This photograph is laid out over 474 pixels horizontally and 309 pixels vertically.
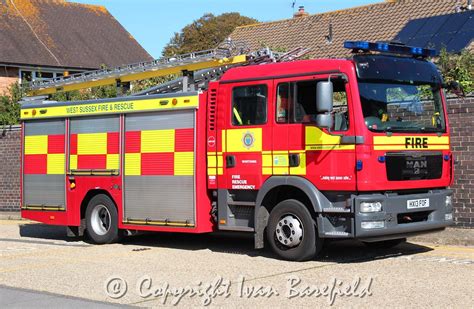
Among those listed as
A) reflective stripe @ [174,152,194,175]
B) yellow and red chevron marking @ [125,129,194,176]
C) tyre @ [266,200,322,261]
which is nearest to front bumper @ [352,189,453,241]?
tyre @ [266,200,322,261]

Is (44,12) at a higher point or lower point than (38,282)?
higher

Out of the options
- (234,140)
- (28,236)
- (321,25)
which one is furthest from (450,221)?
(321,25)

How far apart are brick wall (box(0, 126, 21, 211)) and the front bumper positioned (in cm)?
1387

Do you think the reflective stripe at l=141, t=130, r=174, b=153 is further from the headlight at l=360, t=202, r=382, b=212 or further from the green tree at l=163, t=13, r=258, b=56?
the green tree at l=163, t=13, r=258, b=56

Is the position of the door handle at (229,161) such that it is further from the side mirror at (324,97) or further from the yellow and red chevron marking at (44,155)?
the yellow and red chevron marking at (44,155)

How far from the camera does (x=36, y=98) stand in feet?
52.8

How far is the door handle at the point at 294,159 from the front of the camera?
1101 centimetres

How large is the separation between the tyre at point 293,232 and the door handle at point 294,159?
1.77 feet

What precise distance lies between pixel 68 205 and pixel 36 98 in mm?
2909

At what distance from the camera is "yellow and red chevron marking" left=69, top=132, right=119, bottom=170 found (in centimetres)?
1366

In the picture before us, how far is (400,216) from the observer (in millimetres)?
10789

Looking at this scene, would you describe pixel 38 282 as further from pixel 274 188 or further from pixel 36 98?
pixel 36 98

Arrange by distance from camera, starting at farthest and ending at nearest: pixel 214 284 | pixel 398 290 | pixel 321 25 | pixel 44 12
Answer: pixel 44 12 < pixel 321 25 < pixel 214 284 < pixel 398 290

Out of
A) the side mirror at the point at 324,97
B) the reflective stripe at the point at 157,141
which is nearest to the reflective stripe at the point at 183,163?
the reflective stripe at the point at 157,141
